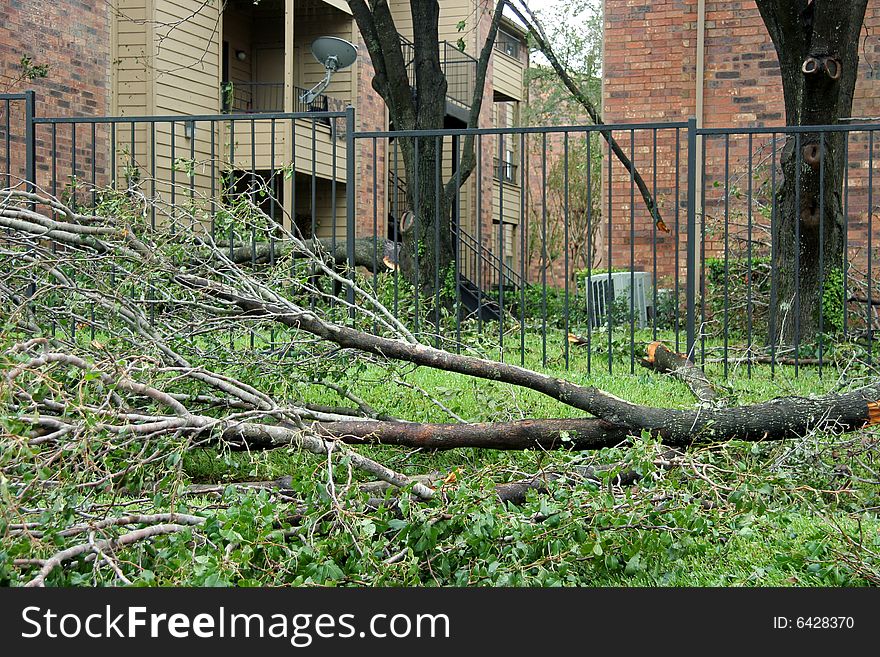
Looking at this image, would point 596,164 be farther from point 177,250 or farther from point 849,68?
point 177,250

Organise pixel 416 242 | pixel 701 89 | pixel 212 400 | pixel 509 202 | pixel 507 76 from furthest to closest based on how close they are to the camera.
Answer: pixel 509 202, pixel 507 76, pixel 701 89, pixel 416 242, pixel 212 400

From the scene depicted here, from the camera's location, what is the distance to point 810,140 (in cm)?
812

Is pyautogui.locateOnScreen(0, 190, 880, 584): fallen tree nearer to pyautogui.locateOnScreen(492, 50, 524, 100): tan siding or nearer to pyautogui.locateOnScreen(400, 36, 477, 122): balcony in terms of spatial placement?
pyautogui.locateOnScreen(400, 36, 477, 122): balcony

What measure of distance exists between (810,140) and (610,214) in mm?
1942

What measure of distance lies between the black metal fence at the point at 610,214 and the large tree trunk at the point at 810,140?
0.09 feet

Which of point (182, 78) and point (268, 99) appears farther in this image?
point (268, 99)

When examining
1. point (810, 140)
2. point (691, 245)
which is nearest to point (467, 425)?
point (691, 245)

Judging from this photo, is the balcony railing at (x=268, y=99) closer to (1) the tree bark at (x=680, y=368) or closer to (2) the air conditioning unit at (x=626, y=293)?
(2) the air conditioning unit at (x=626, y=293)

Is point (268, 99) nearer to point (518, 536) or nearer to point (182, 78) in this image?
point (182, 78)

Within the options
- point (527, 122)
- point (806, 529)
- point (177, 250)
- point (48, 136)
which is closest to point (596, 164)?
point (527, 122)

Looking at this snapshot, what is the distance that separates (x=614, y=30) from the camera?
13734mm

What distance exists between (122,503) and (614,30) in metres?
11.9

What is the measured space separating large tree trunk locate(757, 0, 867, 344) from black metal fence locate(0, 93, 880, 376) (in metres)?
0.03

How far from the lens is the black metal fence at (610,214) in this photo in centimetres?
725
